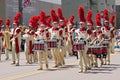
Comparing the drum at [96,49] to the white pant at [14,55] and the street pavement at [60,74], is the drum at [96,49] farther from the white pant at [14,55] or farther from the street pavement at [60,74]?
the white pant at [14,55]

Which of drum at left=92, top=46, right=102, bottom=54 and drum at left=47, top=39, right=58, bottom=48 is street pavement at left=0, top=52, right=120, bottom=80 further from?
drum at left=47, top=39, right=58, bottom=48

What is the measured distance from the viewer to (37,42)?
17469mm

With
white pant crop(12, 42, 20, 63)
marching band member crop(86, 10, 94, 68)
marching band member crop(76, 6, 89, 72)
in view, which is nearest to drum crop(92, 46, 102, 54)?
marching band member crop(86, 10, 94, 68)

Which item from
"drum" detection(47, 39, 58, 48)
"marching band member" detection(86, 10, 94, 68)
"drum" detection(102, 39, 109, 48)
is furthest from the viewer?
"drum" detection(102, 39, 109, 48)

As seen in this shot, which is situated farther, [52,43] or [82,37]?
[52,43]

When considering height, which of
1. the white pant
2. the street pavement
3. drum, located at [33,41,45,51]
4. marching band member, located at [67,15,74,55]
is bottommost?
the street pavement

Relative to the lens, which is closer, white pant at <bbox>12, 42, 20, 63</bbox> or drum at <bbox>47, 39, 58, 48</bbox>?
drum at <bbox>47, 39, 58, 48</bbox>

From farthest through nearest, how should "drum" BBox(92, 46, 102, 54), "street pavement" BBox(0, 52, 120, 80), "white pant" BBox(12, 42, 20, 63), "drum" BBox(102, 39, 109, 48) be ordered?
1. "white pant" BBox(12, 42, 20, 63)
2. "drum" BBox(102, 39, 109, 48)
3. "drum" BBox(92, 46, 102, 54)
4. "street pavement" BBox(0, 52, 120, 80)

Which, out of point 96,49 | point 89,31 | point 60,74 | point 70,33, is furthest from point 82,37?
point 70,33

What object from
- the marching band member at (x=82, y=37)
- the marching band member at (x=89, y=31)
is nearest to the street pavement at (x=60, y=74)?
the marching band member at (x=82, y=37)

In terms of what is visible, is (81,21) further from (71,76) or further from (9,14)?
(9,14)

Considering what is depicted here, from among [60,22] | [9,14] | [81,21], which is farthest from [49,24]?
[9,14]

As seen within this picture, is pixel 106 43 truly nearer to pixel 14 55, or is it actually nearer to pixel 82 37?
pixel 82 37

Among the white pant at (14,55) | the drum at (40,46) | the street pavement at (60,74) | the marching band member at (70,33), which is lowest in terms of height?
the street pavement at (60,74)
